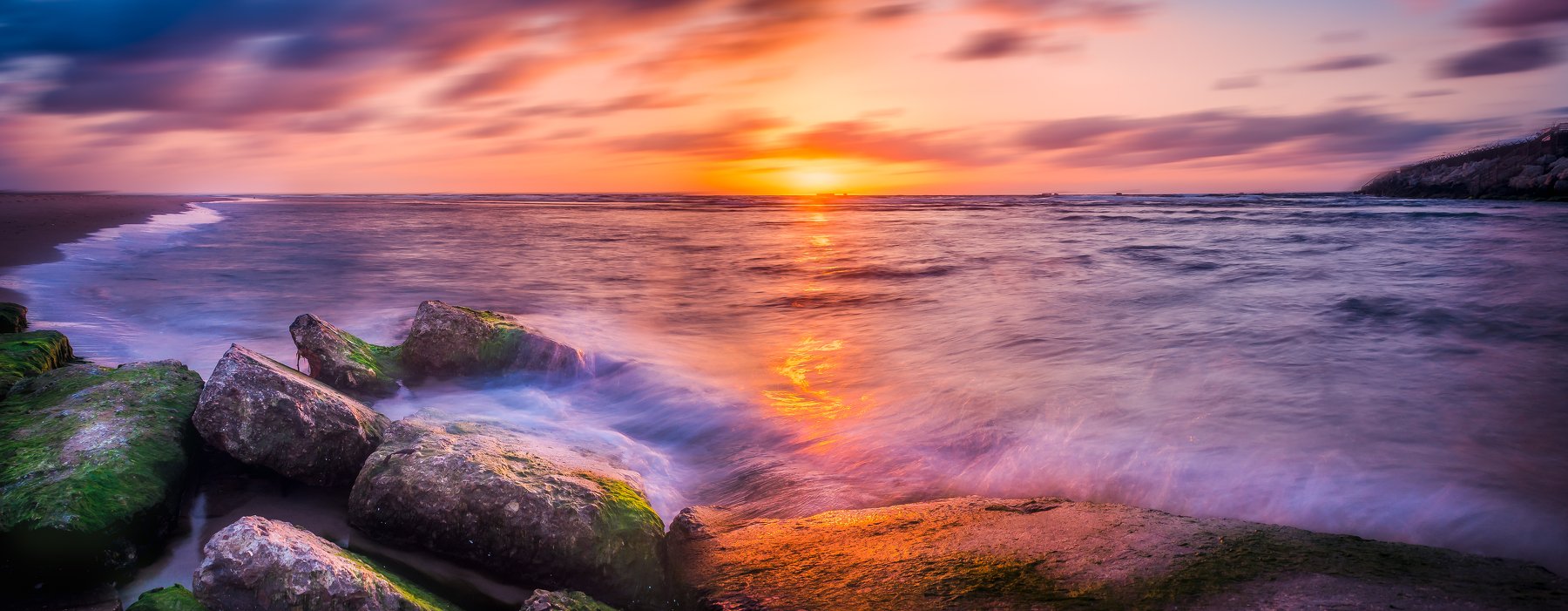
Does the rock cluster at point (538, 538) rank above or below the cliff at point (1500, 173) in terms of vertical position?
below

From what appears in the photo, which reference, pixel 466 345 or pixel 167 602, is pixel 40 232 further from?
pixel 167 602

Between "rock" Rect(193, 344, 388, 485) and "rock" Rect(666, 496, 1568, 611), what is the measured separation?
181 cm

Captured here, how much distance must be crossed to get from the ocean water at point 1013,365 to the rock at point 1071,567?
3.31 feet

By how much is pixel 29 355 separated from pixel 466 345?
2.59m

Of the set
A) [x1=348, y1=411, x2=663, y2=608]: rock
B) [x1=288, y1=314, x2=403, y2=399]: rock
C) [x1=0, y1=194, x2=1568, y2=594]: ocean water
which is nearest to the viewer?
[x1=348, y1=411, x2=663, y2=608]: rock

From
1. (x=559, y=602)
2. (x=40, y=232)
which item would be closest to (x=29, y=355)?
(x=559, y=602)

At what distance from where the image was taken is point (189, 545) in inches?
129

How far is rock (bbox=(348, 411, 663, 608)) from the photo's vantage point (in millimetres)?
3006

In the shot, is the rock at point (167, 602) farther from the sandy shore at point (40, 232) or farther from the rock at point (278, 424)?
the sandy shore at point (40, 232)

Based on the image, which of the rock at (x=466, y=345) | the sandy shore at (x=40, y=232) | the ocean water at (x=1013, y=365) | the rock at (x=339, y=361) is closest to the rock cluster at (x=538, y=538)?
the ocean water at (x=1013, y=365)

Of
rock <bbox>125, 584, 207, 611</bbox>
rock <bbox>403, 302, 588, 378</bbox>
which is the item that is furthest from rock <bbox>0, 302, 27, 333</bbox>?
rock <bbox>125, 584, 207, 611</bbox>

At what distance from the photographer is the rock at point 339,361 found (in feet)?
17.2

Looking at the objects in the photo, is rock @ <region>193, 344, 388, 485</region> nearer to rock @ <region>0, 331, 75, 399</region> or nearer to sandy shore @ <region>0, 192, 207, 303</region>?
rock @ <region>0, 331, 75, 399</region>

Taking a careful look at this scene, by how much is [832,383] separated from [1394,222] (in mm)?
24064
